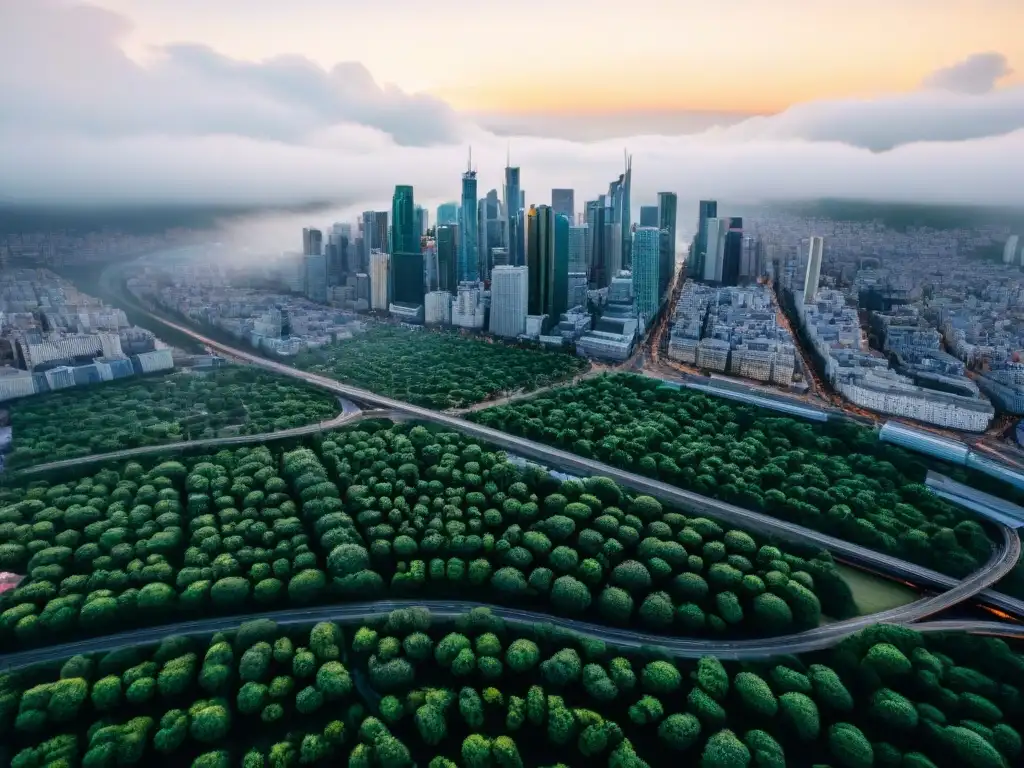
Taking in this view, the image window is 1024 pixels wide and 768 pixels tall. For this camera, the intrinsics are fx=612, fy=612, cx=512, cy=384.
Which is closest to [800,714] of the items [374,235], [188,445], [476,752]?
[476,752]

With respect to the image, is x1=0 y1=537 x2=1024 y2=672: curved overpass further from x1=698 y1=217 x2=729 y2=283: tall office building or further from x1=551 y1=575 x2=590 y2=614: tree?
x1=698 y1=217 x2=729 y2=283: tall office building

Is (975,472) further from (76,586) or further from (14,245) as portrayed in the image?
(14,245)

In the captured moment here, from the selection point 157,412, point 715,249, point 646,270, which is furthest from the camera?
point 715,249

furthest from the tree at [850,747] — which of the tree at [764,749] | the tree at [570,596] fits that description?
the tree at [570,596]

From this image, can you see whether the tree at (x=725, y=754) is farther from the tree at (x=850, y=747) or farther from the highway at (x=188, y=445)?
the highway at (x=188, y=445)

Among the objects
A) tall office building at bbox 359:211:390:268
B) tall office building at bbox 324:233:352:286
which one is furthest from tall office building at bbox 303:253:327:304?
tall office building at bbox 359:211:390:268

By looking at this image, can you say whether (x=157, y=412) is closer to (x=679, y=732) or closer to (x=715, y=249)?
(x=679, y=732)
